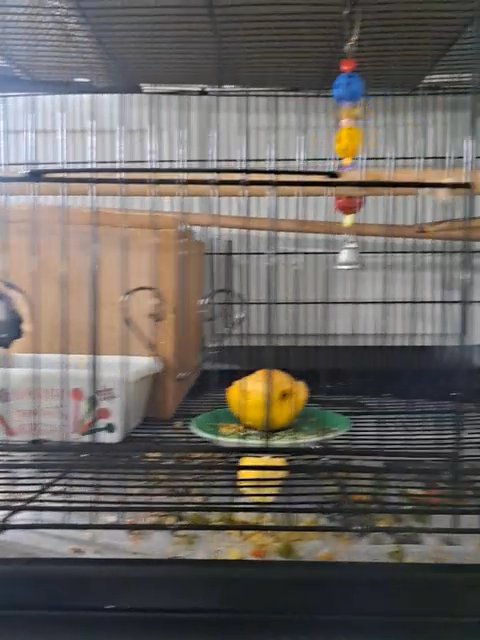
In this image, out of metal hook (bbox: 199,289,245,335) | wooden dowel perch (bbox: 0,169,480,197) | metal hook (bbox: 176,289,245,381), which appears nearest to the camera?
wooden dowel perch (bbox: 0,169,480,197)

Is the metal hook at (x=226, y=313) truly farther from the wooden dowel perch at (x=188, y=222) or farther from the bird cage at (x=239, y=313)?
the wooden dowel perch at (x=188, y=222)

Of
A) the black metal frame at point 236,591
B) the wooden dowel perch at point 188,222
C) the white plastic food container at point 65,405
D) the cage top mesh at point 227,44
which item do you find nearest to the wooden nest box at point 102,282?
the wooden dowel perch at point 188,222

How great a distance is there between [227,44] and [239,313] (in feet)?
1.59

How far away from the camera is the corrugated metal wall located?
1149 millimetres

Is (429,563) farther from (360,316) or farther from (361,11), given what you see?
(360,316)

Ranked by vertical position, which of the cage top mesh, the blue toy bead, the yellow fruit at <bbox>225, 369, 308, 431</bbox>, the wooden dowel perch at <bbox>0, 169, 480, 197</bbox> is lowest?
the yellow fruit at <bbox>225, 369, 308, 431</bbox>

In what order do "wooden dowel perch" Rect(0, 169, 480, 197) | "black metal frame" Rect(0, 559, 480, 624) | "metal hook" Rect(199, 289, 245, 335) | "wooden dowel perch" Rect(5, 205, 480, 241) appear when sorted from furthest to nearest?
"metal hook" Rect(199, 289, 245, 335) < "wooden dowel perch" Rect(5, 205, 480, 241) < "wooden dowel perch" Rect(0, 169, 480, 197) < "black metal frame" Rect(0, 559, 480, 624)

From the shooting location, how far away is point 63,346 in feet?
2.70

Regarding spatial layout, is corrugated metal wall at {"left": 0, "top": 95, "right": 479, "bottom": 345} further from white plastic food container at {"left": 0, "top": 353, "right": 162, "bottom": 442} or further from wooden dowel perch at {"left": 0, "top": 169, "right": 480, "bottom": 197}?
white plastic food container at {"left": 0, "top": 353, "right": 162, "bottom": 442}

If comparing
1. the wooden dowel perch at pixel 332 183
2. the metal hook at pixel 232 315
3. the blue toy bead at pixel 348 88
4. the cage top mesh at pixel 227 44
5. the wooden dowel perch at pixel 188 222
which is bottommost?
the metal hook at pixel 232 315

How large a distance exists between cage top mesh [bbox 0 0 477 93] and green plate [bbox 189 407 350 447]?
1.35 ft

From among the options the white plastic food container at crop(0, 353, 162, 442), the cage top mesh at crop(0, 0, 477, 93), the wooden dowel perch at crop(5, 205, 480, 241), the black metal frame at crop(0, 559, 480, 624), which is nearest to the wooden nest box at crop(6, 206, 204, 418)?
the wooden dowel perch at crop(5, 205, 480, 241)

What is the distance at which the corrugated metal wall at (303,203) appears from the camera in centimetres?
115

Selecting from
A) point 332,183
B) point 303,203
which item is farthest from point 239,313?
point 332,183
